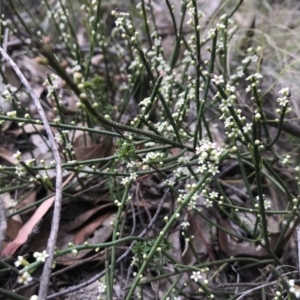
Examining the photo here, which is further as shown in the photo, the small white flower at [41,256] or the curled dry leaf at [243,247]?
the curled dry leaf at [243,247]

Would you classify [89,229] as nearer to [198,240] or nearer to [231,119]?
[198,240]

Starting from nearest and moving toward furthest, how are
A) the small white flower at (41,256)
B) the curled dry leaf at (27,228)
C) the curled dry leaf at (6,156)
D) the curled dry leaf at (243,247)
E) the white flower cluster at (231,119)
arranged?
the small white flower at (41,256) < the white flower cluster at (231,119) < the curled dry leaf at (27,228) < the curled dry leaf at (243,247) < the curled dry leaf at (6,156)

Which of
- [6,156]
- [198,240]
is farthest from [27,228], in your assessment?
[198,240]

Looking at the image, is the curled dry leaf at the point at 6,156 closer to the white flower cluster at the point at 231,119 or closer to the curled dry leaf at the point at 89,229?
the curled dry leaf at the point at 89,229

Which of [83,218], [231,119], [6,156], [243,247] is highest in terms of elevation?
[6,156]

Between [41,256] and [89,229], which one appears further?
[89,229]

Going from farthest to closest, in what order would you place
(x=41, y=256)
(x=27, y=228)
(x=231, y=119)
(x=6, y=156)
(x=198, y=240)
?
(x=6, y=156) → (x=198, y=240) → (x=27, y=228) → (x=231, y=119) → (x=41, y=256)

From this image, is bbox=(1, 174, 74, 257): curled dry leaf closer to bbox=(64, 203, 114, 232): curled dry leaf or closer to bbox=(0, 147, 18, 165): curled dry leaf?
bbox=(64, 203, 114, 232): curled dry leaf

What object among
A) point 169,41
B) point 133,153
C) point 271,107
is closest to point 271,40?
point 271,107

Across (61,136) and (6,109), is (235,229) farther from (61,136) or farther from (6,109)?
(6,109)

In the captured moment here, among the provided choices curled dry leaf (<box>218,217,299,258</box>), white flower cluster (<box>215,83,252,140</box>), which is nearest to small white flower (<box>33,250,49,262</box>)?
white flower cluster (<box>215,83,252,140</box>)

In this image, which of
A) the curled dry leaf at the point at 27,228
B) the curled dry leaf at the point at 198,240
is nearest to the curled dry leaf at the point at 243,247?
the curled dry leaf at the point at 198,240
